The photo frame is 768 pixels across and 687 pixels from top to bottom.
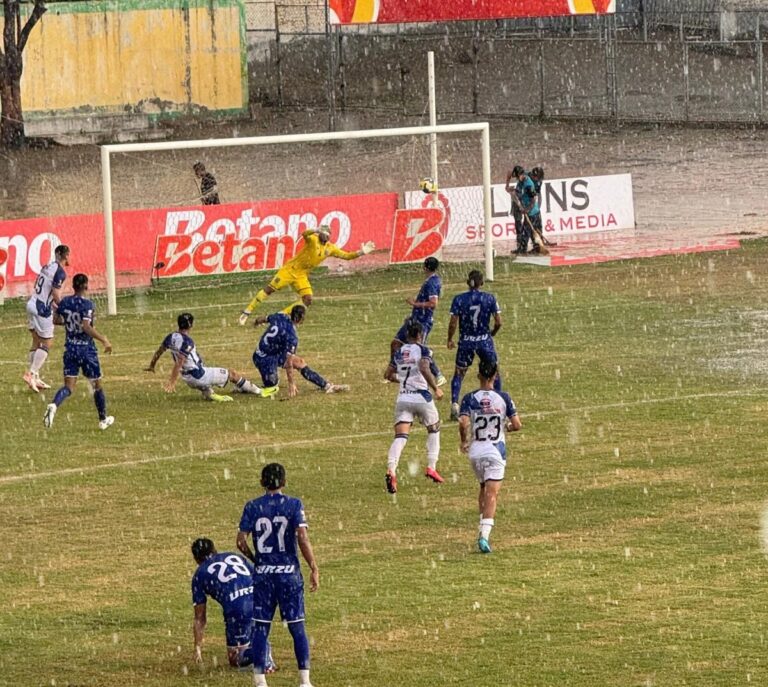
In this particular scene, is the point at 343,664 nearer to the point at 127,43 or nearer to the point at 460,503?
the point at 460,503

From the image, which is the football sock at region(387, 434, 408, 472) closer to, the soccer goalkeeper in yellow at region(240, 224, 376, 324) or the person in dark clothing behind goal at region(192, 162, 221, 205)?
the soccer goalkeeper in yellow at region(240, 224, 376, 324)

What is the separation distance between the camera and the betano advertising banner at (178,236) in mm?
34075

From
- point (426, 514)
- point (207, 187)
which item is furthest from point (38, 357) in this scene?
point (207, 187)

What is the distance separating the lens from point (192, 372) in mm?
24641

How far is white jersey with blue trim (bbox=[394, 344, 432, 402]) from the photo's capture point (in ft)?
63.5

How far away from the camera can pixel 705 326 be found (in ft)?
98.0

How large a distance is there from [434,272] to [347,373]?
2.89 m

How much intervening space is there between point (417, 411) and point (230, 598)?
240 inches

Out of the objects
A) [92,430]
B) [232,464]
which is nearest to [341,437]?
[232,464]

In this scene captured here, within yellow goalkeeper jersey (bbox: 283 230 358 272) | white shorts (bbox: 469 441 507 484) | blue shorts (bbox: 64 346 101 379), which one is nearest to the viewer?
white shorts (bbox: 469 441 507 484)

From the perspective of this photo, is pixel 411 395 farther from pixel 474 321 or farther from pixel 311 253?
pixel 311 253

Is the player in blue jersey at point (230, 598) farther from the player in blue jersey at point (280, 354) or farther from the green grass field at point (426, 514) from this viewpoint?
the player in blue jersey at point (280, 354)

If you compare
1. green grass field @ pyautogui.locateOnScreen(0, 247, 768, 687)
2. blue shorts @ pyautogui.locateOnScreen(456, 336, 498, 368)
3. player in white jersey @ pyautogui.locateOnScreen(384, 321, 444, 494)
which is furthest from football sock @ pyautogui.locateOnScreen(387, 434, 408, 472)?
blue shorts @ pyautogui.locateOnScreen(456, 336, 498, 368)

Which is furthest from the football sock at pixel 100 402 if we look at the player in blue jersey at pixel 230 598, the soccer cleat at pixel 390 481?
the player in blue jersey at pixel 230 598
